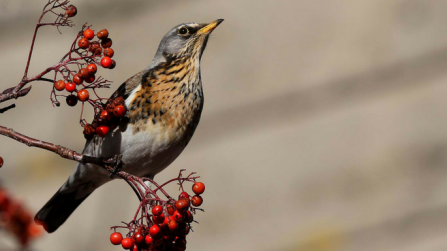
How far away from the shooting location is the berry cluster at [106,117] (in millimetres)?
1286

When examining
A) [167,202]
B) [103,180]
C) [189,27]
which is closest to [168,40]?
[189,27]

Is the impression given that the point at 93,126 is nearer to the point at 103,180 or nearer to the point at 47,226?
the point at 103,180

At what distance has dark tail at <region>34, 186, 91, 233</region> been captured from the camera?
2.20 metres

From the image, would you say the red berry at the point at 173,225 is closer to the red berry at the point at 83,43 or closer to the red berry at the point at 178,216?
the red berry at the point at 178,216

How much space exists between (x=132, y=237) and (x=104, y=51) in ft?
1.32

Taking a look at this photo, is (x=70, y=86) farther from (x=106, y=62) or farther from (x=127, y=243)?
(x=127, y=243)

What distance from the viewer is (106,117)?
1299mm

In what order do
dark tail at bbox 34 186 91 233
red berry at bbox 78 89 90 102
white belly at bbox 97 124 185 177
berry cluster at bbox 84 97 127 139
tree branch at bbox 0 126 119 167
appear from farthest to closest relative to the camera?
1. dark tail at bbox 34 186 91 233
2. white belly at bbox 97 124 185 177
3. berry cluster at bbox 84 97 127 139
4. red berry at bbox 78 89 90 102
5. tree branch at bbox 0 126 119 167

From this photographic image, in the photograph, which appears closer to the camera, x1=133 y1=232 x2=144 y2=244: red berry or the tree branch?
the tree branch

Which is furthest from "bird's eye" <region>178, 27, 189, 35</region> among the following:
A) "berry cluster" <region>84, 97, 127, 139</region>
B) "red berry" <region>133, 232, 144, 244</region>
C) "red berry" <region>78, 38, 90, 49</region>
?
"red berry" <region>133, 232, 144, 244</region>

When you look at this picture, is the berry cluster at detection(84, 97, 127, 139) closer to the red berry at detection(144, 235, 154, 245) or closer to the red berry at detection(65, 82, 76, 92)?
the red berry at detection(65, 82, 76, 92)

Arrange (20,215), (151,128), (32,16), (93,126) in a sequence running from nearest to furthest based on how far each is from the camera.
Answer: (20,215)
(93,126)
(151,128)
(32,16)

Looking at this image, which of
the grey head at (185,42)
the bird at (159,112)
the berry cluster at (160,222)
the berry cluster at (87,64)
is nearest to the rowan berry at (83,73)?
the berry cluster at (87,64)

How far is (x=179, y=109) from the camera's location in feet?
6.29
